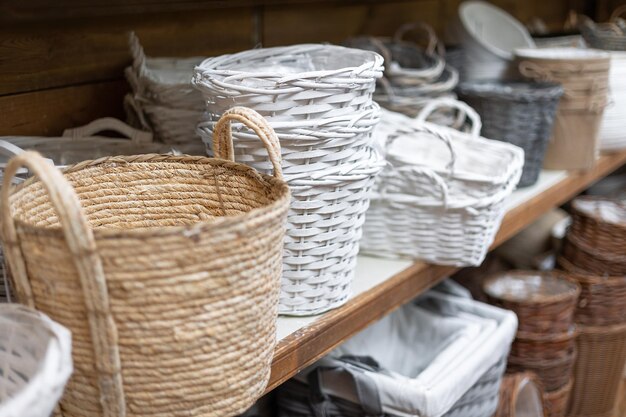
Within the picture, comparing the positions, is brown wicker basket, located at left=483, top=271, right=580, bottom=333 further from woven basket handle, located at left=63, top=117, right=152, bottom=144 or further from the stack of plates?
woven basket handle, located at left=63, top=117, right=152, bottom=144

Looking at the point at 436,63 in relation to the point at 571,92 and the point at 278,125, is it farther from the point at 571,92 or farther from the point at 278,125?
the point at 278,125

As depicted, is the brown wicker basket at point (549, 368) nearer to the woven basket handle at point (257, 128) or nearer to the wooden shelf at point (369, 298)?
the wooden shelf at point (369, 298)

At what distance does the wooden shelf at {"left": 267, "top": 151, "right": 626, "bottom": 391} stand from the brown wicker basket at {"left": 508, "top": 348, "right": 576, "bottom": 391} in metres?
0.35

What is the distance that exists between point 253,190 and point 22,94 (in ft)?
1.78

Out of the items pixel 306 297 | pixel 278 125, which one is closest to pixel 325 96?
pixel 278 125

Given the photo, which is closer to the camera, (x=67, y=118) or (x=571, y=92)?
(x=67, y=118)

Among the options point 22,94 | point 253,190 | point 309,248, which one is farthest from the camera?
point 22,94

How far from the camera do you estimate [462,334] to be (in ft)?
4.54

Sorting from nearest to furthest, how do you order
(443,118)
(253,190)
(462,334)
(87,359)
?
1. (87,359)
2. (253,190)
3. (462,334)
4. (443,118)

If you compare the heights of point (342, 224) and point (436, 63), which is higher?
point (436, 63)

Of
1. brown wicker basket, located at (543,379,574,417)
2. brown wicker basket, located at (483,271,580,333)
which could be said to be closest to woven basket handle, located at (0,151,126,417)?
brown wicker basket, located at (483,271,580,333)

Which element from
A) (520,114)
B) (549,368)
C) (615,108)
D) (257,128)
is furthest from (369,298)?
(615,108)

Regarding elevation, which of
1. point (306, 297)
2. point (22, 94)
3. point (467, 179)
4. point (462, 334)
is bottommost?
point (462, 334)

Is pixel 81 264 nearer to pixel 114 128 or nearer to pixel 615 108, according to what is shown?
pixel 114 128
